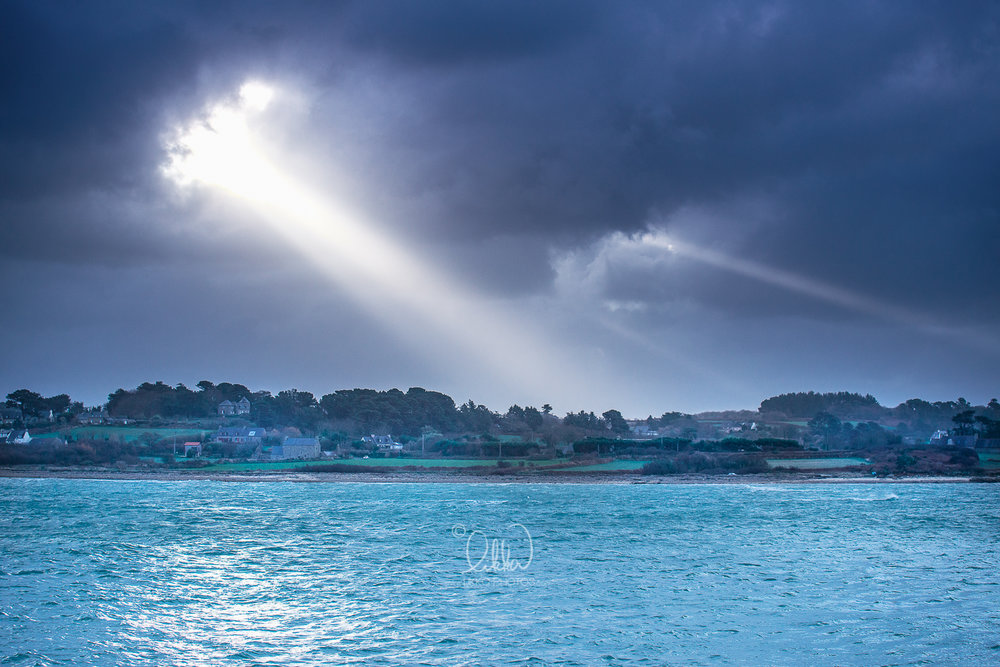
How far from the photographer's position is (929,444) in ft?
371

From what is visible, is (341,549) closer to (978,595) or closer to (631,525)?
(631,525)

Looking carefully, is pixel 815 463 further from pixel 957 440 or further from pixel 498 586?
pixel 498 586

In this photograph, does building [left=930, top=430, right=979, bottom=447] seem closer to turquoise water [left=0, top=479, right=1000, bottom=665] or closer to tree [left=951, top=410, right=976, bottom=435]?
tree [left=951, top=410, right=976, bottom=435]

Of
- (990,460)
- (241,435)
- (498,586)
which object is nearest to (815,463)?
(990,460)

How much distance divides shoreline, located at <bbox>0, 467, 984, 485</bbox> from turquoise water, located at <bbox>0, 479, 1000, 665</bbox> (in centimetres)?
3144

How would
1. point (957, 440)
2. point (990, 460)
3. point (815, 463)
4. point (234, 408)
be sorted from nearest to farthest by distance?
point (815, 463)
point (990, 460)
point (957, 440)
point (234, 408)

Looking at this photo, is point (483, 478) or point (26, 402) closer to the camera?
point (483, 478)

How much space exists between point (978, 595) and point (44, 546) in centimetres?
3788

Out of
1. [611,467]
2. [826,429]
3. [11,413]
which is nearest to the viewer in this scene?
[611,467]

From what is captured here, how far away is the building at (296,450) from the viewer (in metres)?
108

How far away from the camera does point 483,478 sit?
288 ft

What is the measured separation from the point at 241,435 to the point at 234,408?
33.7 m

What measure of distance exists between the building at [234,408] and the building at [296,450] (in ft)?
132

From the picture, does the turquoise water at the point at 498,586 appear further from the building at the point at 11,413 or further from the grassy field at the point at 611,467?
the building at the point at 11,413
